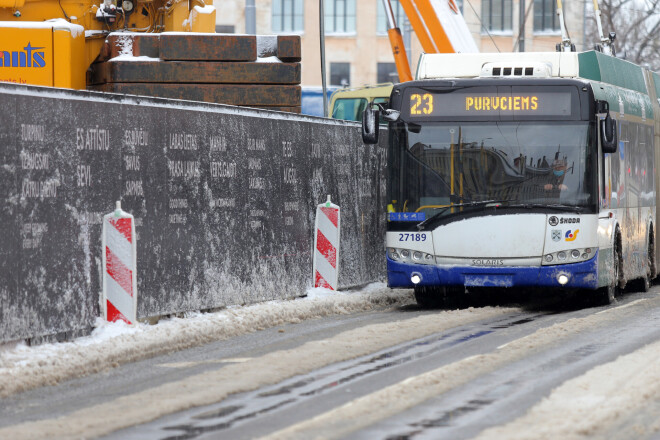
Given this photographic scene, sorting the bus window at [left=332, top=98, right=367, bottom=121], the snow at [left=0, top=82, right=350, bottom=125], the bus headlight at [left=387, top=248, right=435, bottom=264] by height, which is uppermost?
the bus window at [left=332, top=98, right=367, bottom=121]

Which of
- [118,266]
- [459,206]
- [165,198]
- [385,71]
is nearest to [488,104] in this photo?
[459,206]

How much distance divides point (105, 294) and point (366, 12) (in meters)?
65.8

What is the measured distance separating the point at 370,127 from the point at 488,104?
1.40 m

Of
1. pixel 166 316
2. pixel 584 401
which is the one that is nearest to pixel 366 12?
pixel 166 316

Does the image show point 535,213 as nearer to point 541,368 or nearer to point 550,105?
point 550,105

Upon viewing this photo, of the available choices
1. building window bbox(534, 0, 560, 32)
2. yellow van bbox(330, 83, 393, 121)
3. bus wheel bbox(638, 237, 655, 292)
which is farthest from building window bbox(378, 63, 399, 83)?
bus wheel bbox(638, 237, 655, 292)

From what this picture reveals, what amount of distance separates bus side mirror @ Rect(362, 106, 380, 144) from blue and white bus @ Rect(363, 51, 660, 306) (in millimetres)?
12

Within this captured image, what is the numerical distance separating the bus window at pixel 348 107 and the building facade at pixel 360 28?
44175 millimetres

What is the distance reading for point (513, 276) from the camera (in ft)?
52.6

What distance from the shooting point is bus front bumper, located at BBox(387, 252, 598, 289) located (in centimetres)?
1597

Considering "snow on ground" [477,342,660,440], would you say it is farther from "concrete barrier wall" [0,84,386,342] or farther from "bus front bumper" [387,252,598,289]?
"bus front bumper" [387,252,598,289]

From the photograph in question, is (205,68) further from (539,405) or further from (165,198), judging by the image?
(539,405)

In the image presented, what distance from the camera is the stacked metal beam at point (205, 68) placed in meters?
16.8

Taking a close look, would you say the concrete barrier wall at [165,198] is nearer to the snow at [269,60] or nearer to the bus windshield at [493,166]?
the snow at [269,60]
